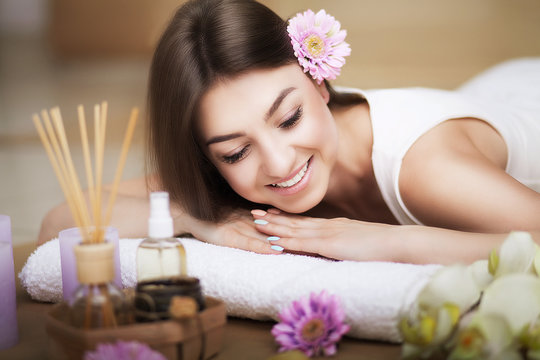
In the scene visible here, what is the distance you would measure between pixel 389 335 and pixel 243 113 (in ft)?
2.02

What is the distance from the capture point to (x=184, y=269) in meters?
0.94

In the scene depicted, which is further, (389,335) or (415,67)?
(415,67)

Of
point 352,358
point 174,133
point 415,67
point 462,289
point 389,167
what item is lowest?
point 352,358

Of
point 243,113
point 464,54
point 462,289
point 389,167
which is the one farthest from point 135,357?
point 464,54

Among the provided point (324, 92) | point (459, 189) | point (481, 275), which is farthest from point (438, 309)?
point (324, 92)

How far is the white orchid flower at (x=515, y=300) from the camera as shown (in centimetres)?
82

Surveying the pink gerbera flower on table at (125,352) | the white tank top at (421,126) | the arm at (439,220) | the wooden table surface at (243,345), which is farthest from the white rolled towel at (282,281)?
the white tank top at (421,126)

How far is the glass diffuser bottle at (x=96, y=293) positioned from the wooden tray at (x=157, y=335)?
0.03m

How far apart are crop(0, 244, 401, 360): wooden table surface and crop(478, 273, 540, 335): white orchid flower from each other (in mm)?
183

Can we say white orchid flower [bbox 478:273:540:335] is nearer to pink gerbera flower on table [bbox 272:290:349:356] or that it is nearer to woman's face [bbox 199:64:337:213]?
pink gerbera flower on table [bbox 272:290:349:356]

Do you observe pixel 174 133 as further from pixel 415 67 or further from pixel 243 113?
pixel 415 67

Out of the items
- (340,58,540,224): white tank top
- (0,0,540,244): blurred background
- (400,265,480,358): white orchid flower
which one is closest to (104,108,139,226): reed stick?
(400,265,480,358): white orchid flower

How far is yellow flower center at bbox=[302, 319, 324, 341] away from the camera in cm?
93

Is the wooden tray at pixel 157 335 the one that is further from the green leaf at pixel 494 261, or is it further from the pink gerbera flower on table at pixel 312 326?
the green leaf at pixel 494 261
